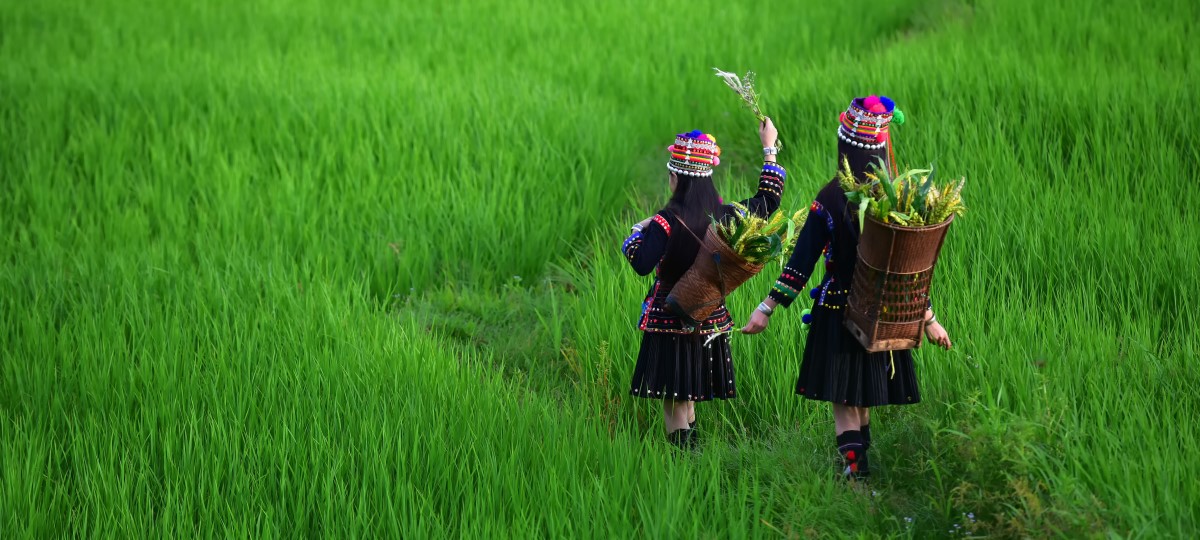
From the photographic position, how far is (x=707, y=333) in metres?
3.49

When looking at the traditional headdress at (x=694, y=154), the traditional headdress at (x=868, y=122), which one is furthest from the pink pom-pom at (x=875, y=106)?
the traditional headdress at (x=694, y=154)

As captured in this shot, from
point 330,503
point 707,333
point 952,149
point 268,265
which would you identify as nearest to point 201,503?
point 330,503

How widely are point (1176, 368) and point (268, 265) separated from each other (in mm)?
3591

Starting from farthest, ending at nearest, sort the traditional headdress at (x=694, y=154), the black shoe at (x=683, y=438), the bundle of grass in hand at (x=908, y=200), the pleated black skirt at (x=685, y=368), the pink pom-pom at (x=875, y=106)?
the black shoe at (x=683, y=438), the pleated black skirt at (x=685, y=368), the traditional headdress at (x=694, y=154), the pink pom-pom at (x=875, y=106), the bundle of grass in hand at (x=908, y=200)

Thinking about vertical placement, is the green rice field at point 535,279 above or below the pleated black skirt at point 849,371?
below

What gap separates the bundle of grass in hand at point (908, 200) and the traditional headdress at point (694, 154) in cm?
52

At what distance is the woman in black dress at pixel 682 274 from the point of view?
337 cm

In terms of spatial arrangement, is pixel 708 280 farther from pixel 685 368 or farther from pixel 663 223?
pixel 685 368

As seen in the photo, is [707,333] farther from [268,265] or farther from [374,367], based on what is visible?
[268,265]

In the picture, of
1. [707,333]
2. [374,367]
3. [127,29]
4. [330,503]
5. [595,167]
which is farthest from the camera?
[127,29]

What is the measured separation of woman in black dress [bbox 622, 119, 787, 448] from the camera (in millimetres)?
3373

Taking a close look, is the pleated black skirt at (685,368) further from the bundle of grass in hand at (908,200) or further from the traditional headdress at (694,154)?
the bundle of grass in hand at (908,200)

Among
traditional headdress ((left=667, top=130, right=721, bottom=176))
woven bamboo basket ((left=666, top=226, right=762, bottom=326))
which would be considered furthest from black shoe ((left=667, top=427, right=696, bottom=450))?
traditional headdress ((left=667, top=130, right=721, bottom=176))

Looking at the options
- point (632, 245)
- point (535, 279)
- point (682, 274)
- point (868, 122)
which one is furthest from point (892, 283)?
point (535, 279)
